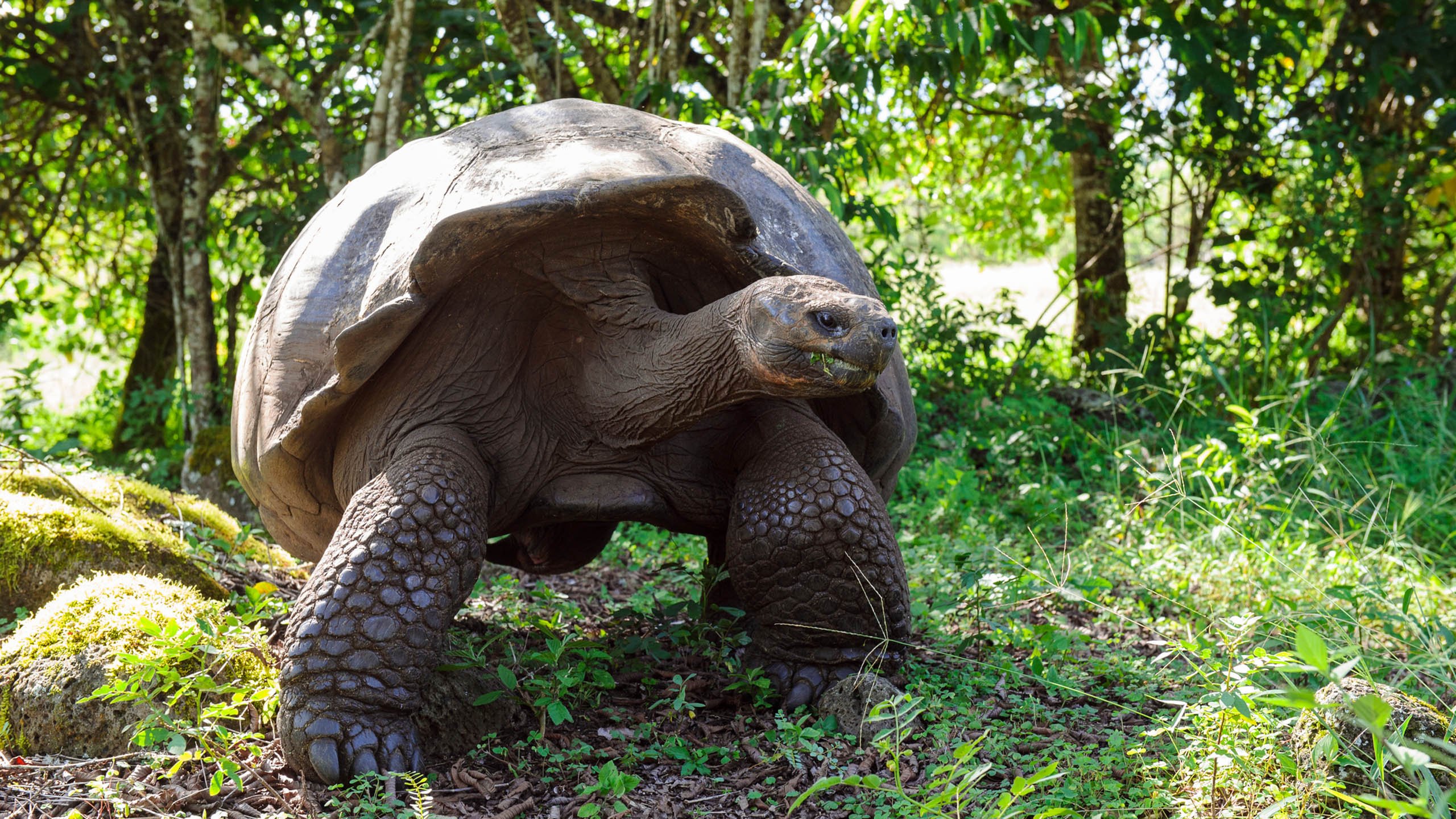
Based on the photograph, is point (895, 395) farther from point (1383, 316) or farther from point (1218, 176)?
point (1383, 316)

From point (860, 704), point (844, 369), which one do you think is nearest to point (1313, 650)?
point (844, 369)

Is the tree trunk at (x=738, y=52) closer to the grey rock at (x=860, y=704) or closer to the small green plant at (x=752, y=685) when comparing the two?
the small green plant at (x=752, y=685)

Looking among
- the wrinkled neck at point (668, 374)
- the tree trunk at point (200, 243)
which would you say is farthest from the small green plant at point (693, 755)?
the tree trunk at point (200, 243)

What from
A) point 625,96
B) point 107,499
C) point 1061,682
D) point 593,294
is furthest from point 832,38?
point 107,499

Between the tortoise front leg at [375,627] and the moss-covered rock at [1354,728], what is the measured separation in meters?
1.73

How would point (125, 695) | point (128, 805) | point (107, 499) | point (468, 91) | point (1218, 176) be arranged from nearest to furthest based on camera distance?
1. point (128, 805)
2. point (125, 695)
3. point (107, 499)
4. point (468, 91)
5. point (1218, 176)

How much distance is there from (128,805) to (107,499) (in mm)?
2228

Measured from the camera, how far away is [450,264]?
101 inches

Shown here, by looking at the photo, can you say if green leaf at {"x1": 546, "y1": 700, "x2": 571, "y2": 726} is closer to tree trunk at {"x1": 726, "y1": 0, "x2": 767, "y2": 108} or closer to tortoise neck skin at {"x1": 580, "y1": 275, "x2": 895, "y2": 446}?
tortoise neck skin at {"x1": 580, "y1": 275, "x2": 895, "y2": 446}

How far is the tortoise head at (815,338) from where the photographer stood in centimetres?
219

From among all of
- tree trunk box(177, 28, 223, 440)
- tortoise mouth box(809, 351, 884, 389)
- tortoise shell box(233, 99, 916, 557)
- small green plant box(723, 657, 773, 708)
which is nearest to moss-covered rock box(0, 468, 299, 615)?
tortoise shell box(233, 99, 916, 557)

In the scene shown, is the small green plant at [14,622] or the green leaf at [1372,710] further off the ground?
the green leaf at [1372,710]

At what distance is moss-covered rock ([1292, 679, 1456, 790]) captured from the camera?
1.91 meters

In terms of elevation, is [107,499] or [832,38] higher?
[832,38]
